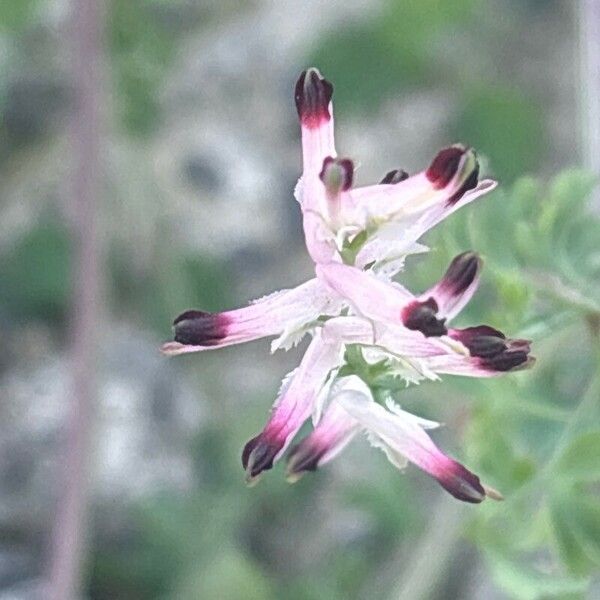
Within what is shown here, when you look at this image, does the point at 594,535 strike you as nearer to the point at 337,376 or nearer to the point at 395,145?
the point at 337,376

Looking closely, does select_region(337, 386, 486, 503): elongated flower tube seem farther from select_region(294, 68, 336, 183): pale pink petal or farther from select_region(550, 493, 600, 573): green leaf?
select_region(550, 493, 600, 573): green leaf

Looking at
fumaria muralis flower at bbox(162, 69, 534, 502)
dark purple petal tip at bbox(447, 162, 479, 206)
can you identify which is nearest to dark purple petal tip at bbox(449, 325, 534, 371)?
fumaria muralis flower at bbox(162, 69, 534, 502)

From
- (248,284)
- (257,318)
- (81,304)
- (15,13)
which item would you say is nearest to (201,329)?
(257,318)

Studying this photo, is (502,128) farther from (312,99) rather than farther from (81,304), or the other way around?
(312,99)

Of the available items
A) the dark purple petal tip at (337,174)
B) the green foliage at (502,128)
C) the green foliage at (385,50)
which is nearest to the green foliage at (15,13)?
the green foliage at (385,50)

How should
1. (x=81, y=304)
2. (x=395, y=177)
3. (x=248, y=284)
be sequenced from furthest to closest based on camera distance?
(x=248, y=284)
(x=81, y=304)
(x=395, y=177)

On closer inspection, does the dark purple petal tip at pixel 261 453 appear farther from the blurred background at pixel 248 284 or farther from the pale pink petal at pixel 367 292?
the blurred background at pixel 248 284
